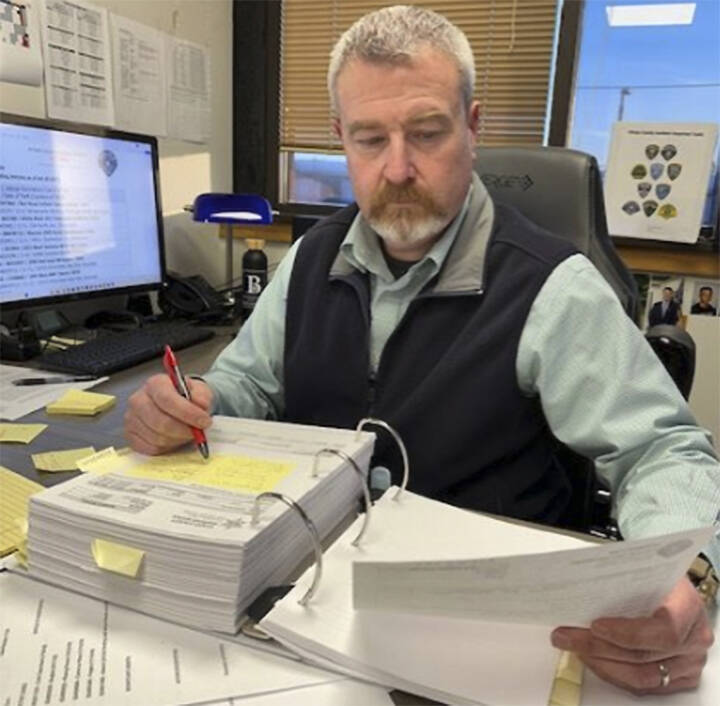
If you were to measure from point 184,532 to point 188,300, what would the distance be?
4.58 feet

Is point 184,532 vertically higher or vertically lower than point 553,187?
lower

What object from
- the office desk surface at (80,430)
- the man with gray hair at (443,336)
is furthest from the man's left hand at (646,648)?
the office desk surface at (80,430)

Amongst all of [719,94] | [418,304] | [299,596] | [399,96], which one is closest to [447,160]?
[399,96]

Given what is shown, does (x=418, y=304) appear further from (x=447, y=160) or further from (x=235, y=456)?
(x=235, y=456)

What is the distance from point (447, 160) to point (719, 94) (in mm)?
1351

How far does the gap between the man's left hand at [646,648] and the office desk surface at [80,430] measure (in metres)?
0.62

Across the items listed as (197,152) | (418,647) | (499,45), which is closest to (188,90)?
(197,152)

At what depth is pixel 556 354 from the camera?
0.91 meters

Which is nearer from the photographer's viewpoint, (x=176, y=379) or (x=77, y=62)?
(x=176, y=379)

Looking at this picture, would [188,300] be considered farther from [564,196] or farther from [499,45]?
[499,45]

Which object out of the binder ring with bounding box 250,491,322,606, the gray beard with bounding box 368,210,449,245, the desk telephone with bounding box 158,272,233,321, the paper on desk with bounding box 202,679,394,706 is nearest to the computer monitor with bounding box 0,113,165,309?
the desk telephone with bounding box 158,272,233,321

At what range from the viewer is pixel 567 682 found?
49cm

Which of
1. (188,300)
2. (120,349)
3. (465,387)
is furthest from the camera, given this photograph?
(188,300)

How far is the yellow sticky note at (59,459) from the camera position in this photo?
84 cm
